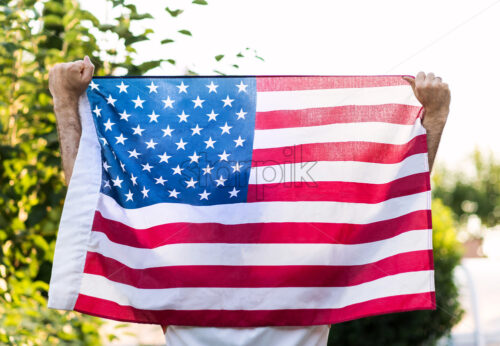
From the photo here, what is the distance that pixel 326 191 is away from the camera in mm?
2740

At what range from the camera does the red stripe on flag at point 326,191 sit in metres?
2.72

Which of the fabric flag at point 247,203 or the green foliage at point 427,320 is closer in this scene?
the fabric flag at point 247,203

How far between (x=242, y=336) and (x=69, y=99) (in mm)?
1433

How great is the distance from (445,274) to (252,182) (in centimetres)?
598

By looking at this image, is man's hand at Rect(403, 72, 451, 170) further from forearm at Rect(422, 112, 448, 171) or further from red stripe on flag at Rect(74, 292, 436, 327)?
red stripe on flag at Rect(74, 292, 436, 327)

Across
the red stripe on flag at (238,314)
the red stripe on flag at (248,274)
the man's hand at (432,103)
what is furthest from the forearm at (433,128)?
the red stripe on flag at (238,314)

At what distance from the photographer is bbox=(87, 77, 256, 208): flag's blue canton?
2775 mm

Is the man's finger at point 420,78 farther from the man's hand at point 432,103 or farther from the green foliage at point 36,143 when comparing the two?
the green foliage at point 36,143

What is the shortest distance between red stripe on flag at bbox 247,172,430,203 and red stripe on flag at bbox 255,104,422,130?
0.32 m

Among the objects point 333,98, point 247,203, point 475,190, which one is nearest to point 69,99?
point 247,203

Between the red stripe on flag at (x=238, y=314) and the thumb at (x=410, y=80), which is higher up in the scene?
the thumb at (x=410, y=80)

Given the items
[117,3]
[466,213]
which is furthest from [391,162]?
[466,213]

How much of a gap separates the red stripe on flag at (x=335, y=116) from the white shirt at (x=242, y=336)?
1.02 m

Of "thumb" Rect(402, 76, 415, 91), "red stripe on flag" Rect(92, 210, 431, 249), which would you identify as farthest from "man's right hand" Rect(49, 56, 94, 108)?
"thumb" Rect(402, 76, 415, 91)
